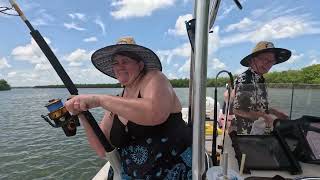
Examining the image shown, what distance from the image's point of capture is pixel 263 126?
6.89 ft

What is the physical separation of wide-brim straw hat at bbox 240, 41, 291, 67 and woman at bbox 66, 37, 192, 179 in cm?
137

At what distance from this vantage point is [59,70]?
2.50 meters

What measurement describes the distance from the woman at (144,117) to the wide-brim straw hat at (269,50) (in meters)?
1.37

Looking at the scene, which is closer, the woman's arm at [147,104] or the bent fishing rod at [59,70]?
the woman's arm at [147,104]

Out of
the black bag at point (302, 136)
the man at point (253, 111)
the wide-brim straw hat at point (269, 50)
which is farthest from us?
the wide-brim straw hat at point (269, 50)

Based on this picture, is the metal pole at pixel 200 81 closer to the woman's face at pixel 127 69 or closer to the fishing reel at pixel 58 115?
the woman's face at pixel 127 69

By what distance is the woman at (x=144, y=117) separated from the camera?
74.6 inches

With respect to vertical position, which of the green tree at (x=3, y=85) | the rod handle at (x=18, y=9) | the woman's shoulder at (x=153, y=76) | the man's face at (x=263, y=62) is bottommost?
the green tree at (x=3, y=85)

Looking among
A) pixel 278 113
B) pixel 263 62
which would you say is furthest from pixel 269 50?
pixel 278 113

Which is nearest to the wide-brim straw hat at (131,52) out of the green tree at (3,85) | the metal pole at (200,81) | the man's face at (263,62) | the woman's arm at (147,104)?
the woman's arm at (147,104)

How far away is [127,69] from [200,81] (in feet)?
3.90

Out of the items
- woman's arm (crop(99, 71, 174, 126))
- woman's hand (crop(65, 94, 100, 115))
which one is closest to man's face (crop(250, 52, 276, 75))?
woman's arm (crop(99, 71, 174, 126))

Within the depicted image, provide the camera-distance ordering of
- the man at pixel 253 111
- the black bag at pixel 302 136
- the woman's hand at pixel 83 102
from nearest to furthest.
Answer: the black bag at pixel 302 136 < the woman's hand at pixel 83 102 < the man at pixel 253 111

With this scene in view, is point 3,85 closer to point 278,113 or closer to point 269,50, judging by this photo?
point 269,50
